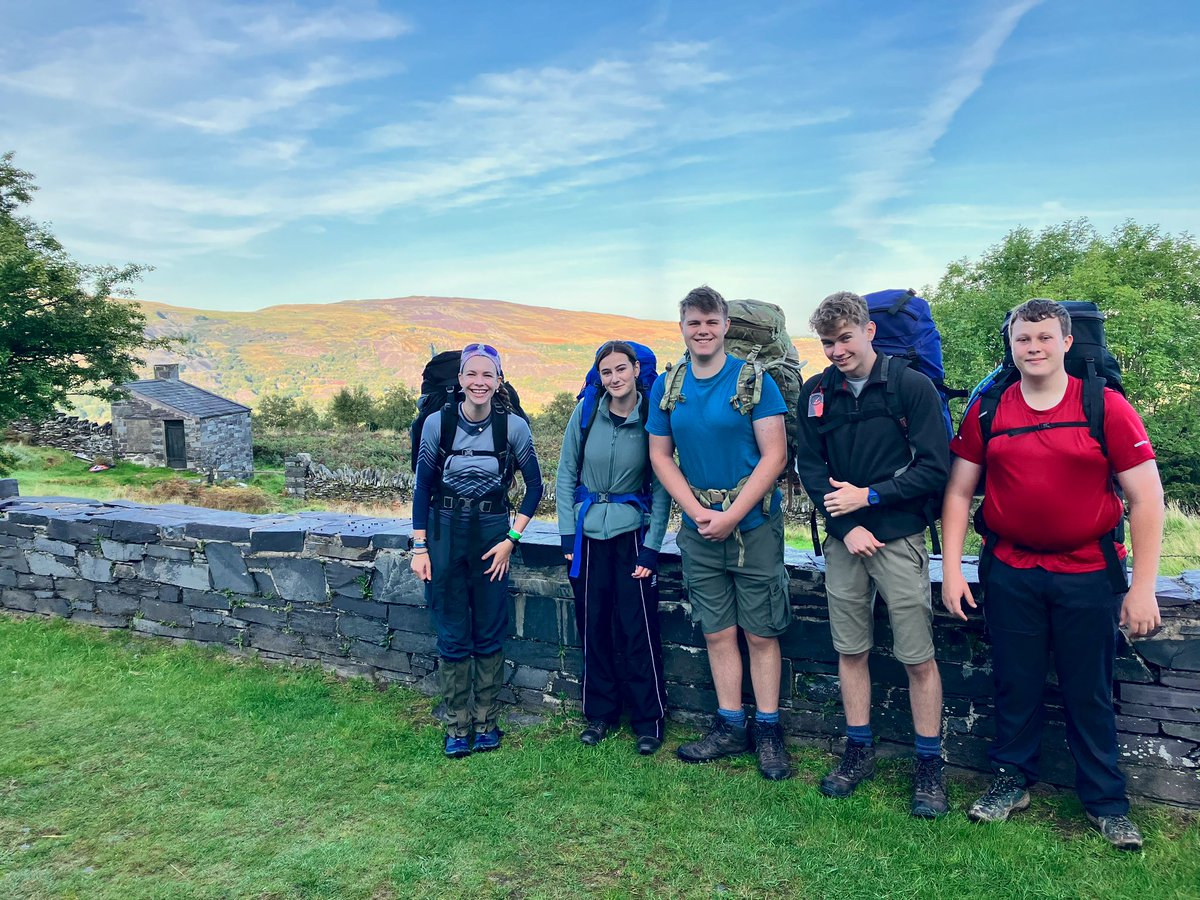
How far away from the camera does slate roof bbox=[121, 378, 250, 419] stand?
28703 mm

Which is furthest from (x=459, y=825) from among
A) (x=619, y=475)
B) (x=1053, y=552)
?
(x=1053, y=552)

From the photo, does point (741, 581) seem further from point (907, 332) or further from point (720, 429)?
point (907, 332)

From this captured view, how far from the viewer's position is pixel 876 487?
9.96ft

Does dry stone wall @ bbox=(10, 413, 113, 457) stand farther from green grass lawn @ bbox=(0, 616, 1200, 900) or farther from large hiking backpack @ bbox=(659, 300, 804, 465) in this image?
large hiking backpack @ bbox=(659, 300, 804, 465)

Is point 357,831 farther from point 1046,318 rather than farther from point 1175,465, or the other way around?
point 1175,465

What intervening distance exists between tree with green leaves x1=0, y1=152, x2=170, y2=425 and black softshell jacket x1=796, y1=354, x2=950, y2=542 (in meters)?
22.1

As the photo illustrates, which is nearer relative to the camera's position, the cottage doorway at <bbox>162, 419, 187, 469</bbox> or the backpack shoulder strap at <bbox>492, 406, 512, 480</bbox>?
the backpack shoulder strap at <bbox>492, 406, 512, 480</bbox>

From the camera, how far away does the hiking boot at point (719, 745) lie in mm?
3645

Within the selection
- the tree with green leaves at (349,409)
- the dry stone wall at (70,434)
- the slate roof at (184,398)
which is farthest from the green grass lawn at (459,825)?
the tree with green leaves at (349,409)

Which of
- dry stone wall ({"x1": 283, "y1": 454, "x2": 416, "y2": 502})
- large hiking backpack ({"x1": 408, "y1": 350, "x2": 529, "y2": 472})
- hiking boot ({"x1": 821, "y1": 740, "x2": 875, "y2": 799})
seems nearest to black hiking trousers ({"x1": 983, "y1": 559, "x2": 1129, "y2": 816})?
hiking boot ({"x1": 821, "y1": 740, "x2": 875, "y2": 799})

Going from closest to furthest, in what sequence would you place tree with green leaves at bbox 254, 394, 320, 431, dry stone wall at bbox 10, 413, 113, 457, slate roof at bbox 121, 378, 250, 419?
1. slate roof at bbox 121, 378, 250, 419
2. dry stone wall at bbox 10, 413, 113, 457
3. tree with green leaves at bbox 254, 394, 320, 431

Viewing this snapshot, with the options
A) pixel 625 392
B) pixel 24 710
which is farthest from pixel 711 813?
pixel 24 710

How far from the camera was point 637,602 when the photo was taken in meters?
3.79

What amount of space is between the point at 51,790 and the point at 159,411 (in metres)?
29.3
